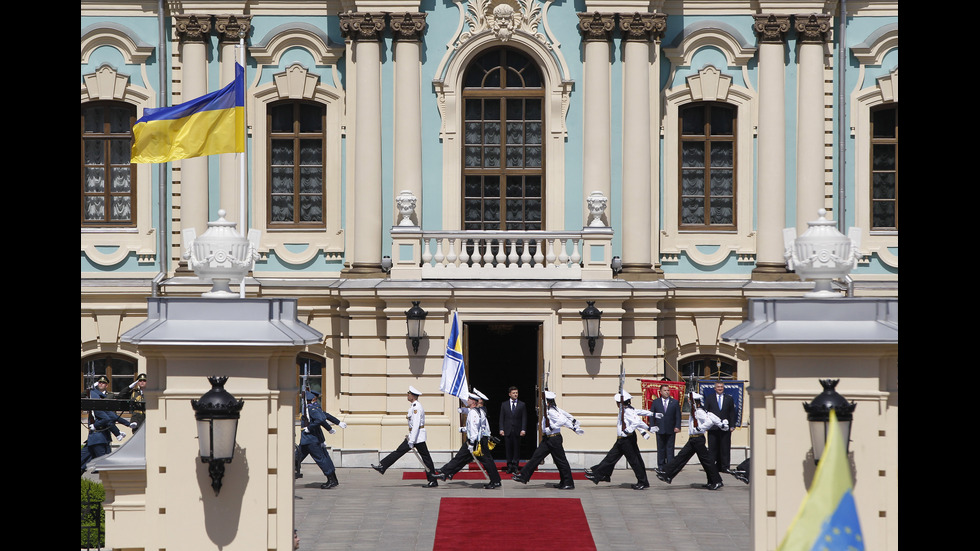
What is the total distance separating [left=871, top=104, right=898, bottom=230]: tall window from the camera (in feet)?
79.9

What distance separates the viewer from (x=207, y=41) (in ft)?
78.9

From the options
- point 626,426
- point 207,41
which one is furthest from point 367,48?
point 626,426

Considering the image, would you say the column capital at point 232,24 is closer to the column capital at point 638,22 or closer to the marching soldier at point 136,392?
the marching soldier at point 136,392

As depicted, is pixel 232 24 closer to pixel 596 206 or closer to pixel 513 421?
pixel 596 206

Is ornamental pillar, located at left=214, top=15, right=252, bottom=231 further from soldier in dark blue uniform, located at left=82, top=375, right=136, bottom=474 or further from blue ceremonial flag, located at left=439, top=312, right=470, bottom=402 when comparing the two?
blue ceremonial flag, located at left=439, top=312, right=470, bottom=402

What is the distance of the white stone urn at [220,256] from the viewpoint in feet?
40.1

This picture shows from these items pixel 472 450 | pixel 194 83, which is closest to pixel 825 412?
pixel 472 450

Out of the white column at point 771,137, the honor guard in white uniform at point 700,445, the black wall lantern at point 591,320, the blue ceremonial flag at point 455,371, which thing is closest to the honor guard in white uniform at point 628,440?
the honor guard in white uniform at point 700,445

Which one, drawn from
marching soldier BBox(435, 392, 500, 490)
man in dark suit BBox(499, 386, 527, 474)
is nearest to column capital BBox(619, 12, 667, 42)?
man in dark suit BBox(499, 386, 527, 474)

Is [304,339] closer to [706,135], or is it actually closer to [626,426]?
[626,426]

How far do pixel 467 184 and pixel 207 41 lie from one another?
5091 mm

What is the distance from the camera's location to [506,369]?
2431 centimetres

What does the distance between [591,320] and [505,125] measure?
Answer: 380 centimetres

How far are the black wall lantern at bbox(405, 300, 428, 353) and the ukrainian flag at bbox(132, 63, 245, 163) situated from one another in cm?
799
